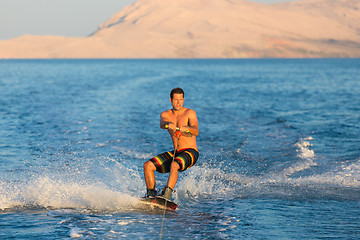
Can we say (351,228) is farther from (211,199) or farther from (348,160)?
(348,160)

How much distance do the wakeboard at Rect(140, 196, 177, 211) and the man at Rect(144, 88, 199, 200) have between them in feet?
0.26

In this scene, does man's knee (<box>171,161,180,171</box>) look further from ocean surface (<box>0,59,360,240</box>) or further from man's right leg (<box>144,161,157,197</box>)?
ocean surface (<box>0,59,360,240</box>)

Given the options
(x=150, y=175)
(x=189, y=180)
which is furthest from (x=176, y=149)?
(x=189, y=180)

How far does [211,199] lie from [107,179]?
245 cm

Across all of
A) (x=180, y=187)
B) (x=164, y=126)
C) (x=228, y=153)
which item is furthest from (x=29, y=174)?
(x=228, y=153)

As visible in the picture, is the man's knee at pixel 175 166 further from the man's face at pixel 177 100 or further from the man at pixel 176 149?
the man's face at pixel 177 100

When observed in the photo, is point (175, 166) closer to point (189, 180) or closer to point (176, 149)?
point (176, 149)

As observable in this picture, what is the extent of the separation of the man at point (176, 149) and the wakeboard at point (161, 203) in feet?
0.26

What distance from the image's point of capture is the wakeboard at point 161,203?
7691mm

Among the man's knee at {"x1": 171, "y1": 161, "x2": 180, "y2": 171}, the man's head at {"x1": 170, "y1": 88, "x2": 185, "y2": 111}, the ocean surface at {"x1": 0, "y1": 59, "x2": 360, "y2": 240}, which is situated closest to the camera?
the ocean surface at {"x1": 0, "y1": 59, "x2": 360, "y2": 240}

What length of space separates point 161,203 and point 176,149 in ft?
3.12

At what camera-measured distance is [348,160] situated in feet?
41.3

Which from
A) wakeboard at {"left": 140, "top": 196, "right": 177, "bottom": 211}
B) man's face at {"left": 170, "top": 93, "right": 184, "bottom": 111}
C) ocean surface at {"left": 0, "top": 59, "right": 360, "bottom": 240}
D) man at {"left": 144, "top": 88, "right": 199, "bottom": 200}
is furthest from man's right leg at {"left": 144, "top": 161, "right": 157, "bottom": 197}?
man's face at {"left": 170, "top": 93, "right": 184, "bottom": 111}

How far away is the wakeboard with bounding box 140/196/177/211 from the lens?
25.2ft
